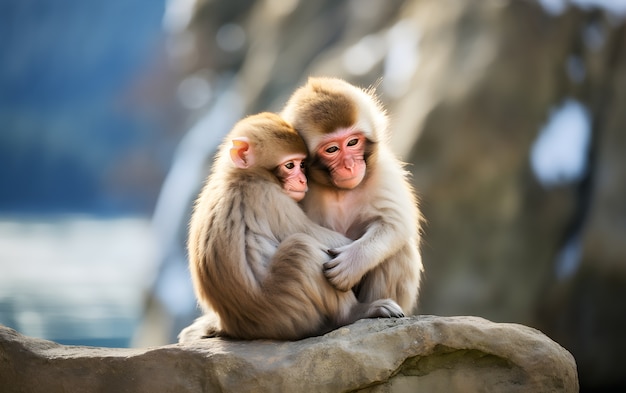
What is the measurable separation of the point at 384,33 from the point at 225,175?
23.4 ft

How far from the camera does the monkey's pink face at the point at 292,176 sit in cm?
398

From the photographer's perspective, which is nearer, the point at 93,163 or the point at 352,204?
the point at 352,204

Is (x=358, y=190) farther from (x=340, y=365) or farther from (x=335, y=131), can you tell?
(x=340, y=365)

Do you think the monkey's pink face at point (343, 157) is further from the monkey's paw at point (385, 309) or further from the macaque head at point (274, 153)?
the monkey's paw at point (385, 309)

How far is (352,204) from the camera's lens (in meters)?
4.21

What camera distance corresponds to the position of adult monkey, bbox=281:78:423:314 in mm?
4039

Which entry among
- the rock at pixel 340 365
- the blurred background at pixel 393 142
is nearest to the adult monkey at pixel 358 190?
the rock at pixel 340 365

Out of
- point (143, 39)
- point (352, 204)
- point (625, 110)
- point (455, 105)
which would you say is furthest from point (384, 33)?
point (143, 39)

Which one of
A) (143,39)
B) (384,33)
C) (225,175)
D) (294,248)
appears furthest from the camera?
(143,39)

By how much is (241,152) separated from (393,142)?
17.0ft

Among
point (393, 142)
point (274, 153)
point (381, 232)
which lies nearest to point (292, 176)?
point (274, 153)

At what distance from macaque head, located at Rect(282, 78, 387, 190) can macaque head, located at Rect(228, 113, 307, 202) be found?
0.10 m

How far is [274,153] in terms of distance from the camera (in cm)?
394

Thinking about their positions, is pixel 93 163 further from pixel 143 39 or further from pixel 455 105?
pixel 455 105
